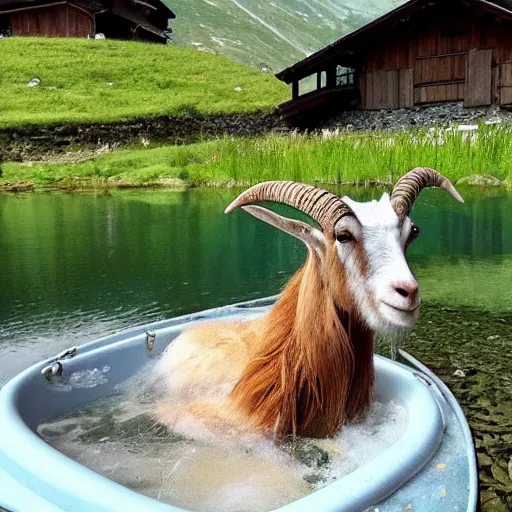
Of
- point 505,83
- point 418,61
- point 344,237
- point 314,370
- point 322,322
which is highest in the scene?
point 418,61

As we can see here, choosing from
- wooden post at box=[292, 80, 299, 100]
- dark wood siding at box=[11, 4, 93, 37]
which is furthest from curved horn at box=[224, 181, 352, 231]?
dark wood siding at box=[11, 4, 93, 37]

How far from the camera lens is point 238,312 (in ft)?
17.6

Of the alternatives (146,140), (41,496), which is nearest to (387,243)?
(41,496)

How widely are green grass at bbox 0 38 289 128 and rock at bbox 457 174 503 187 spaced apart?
15267 millimetres

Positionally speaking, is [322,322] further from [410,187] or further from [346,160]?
[346,160]

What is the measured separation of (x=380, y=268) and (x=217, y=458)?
4.17ft

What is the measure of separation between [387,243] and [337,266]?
29cm

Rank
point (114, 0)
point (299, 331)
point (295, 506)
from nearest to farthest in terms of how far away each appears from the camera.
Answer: point (295, 506) → point (299, 331) → point (114, 0)

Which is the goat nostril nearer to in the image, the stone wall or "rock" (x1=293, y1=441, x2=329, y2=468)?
"rock" (x1=293, y1=441, x2=329, y2=468)

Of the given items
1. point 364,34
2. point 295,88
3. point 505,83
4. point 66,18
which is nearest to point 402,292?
point 505,83

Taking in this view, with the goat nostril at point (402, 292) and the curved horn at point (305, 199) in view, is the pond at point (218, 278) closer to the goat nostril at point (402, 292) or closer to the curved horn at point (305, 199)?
the goat nostril at point (402, 292)

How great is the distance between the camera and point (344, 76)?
27969 mm

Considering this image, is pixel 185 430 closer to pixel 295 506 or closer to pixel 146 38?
pixel 295 506

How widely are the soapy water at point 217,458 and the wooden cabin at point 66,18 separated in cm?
4087
